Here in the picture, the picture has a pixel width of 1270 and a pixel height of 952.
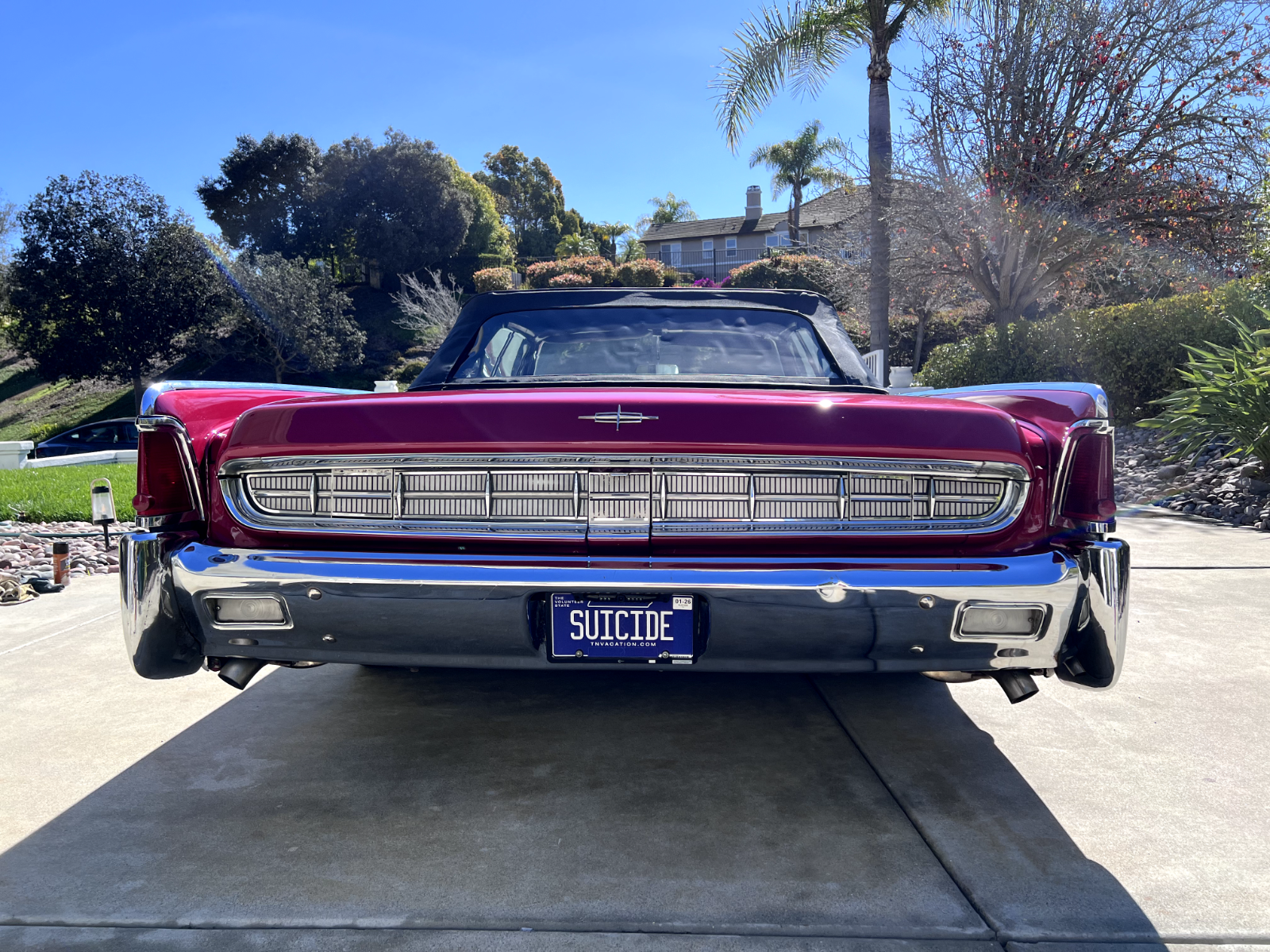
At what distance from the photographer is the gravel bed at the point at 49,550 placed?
6312 mm

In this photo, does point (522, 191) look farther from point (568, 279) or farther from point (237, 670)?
point (237, 670)

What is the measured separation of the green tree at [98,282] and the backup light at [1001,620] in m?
32.5

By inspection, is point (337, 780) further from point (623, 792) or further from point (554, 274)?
point (554, 274)

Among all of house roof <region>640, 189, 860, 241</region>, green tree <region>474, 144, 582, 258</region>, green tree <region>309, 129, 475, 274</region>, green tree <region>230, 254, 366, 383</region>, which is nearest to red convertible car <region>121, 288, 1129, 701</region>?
green tree <region>230, 254, 366, 383</region>

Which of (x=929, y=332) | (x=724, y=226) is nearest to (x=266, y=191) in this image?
(x=724, y=226)

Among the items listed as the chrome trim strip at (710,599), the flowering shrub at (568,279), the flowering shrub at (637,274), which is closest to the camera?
the chrome trim strip at (710,599)

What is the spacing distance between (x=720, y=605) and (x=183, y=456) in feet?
4.90

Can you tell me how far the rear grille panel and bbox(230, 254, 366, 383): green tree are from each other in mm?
32463

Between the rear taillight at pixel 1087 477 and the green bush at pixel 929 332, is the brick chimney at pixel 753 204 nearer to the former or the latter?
the green bush at pixel 929 332

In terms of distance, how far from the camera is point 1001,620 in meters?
2.28

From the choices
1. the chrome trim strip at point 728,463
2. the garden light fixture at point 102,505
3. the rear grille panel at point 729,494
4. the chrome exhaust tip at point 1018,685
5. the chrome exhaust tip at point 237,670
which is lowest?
the chrome exhaust tip at point 1018,685

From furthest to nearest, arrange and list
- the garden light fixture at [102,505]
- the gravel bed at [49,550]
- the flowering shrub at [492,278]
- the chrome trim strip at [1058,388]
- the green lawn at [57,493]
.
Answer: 1. the flowering shrub at [492,278]
2. the green lawn at [57,493]
3. the gravel bed at [49,550]
4. the garden light fixture at [102,505]
5. the chrome trim strip at [1058,388]

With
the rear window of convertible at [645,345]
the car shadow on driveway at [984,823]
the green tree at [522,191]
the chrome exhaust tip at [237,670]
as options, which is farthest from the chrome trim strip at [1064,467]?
the green tree at [522,191]

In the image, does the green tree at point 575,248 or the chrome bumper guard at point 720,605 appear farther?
the green tree at point 575,248
